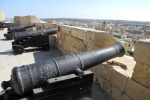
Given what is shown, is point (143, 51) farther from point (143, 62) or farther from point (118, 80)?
point (118, 80)

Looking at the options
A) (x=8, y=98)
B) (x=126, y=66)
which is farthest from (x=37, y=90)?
(x=126, y=66)

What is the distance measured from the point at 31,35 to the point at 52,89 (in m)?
5.41

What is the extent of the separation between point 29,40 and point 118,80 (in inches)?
209

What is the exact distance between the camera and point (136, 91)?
2287 millimetres

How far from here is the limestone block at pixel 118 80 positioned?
258 centimetres

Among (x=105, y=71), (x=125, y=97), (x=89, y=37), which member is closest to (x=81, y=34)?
(x=89, y=37)

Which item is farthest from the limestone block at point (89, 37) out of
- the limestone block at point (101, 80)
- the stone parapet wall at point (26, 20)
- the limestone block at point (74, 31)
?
the stone parapet wall at point (26, 20)

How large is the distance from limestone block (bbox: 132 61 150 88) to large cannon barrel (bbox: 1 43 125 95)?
0.62 meters

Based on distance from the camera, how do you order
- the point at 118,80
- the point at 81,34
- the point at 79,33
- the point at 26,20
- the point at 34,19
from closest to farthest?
the point at 118,80
the point at 81,34
the point at 79,33
the point at 34,19
the point at 26,20

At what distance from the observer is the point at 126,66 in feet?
10.4

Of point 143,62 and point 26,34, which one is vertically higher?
point 143,62

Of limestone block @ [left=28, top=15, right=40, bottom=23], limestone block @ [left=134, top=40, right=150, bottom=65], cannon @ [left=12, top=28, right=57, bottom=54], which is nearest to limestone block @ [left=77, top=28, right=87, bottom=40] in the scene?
limestone block @ [left=134, top=40, right=150, bottom=65]

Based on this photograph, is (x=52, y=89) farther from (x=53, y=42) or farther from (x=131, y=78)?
(x=53, y=42)

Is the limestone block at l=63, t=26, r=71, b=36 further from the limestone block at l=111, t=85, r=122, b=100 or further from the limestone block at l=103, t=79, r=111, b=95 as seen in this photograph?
the limestone block at l=111, t=85, r=122, b=100
